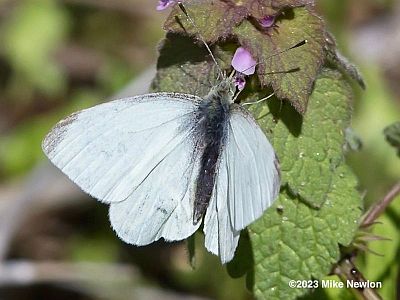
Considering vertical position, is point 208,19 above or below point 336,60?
above

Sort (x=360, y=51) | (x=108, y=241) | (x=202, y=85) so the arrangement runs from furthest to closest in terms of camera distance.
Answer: (x=360, y=51)
(x=108, y=241)
(x=202, y=85)

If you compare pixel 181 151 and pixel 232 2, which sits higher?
pixel 232 2

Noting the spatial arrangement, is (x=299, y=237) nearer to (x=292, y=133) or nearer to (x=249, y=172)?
(x=292, y=133)

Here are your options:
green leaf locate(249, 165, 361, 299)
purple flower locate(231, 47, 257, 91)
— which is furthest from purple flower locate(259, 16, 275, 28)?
green leaf locate(249, 165, 361, 299)

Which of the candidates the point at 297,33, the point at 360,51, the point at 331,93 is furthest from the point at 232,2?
the point at 360,51

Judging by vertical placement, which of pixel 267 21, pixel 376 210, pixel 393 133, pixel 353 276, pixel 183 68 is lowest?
pixel 353 276

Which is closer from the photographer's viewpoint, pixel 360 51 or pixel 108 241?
pixel 108 241

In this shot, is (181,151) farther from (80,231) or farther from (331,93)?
(80,231)

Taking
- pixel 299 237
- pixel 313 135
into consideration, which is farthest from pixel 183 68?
pixel 299 237
